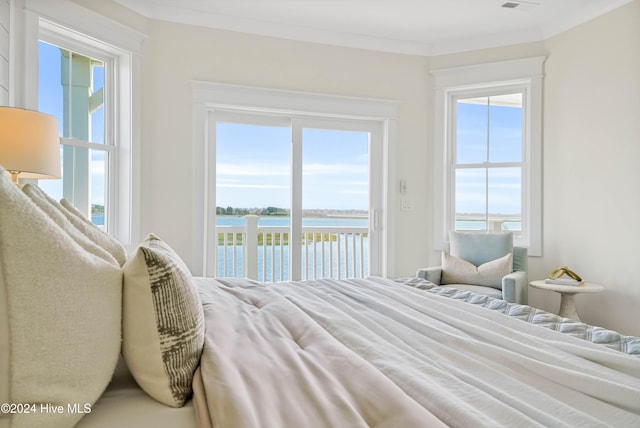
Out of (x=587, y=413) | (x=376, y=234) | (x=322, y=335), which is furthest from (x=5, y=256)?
(x=376, y=234)

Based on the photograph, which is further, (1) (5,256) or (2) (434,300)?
(2) (434,300)

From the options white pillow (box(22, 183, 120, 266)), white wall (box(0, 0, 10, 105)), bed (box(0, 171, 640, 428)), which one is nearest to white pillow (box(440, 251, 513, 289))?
bed (box(0, 171, 640, 428))

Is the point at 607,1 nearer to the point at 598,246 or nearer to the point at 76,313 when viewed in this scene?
the point at 598,246

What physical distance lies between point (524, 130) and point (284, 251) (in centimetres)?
268

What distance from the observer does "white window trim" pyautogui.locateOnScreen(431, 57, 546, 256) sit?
161 inches

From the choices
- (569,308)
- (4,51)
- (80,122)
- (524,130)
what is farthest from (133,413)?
(524,130)

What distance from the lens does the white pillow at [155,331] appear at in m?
0.95

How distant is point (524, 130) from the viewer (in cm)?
423

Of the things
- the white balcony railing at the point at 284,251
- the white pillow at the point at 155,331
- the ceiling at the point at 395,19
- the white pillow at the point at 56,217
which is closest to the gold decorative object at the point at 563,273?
the white balcony railing at the point at 284,251

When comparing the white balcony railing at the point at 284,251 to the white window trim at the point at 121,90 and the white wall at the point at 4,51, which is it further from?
the white wall at the point at 4,51

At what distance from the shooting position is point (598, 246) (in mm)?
3570

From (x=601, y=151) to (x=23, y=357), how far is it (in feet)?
13.3

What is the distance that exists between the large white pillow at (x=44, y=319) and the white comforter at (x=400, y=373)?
24 cm

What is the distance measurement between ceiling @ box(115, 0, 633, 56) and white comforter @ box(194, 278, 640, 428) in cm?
298
